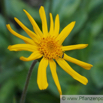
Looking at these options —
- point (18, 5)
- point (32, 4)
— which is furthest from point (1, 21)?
point (32, 4)

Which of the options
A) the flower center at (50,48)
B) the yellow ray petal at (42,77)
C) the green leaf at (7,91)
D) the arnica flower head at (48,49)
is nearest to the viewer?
the yellow ray petal at (42,77)

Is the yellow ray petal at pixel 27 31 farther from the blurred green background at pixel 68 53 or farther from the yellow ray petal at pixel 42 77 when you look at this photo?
the blurred green background at pixel 68 53

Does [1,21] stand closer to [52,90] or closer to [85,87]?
[52,90]

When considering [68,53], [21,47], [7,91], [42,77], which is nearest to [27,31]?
[21,47]

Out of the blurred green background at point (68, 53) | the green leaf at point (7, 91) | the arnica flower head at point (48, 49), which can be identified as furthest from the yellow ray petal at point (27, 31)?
the green leaf at point (7, 91)

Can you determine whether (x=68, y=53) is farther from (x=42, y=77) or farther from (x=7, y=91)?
(x=42, y=77)

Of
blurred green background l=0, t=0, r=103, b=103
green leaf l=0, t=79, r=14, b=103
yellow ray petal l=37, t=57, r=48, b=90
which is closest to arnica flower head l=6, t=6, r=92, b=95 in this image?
yellow ray petal l=37, t=57, r=48, b=90

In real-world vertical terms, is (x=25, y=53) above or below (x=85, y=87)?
above
